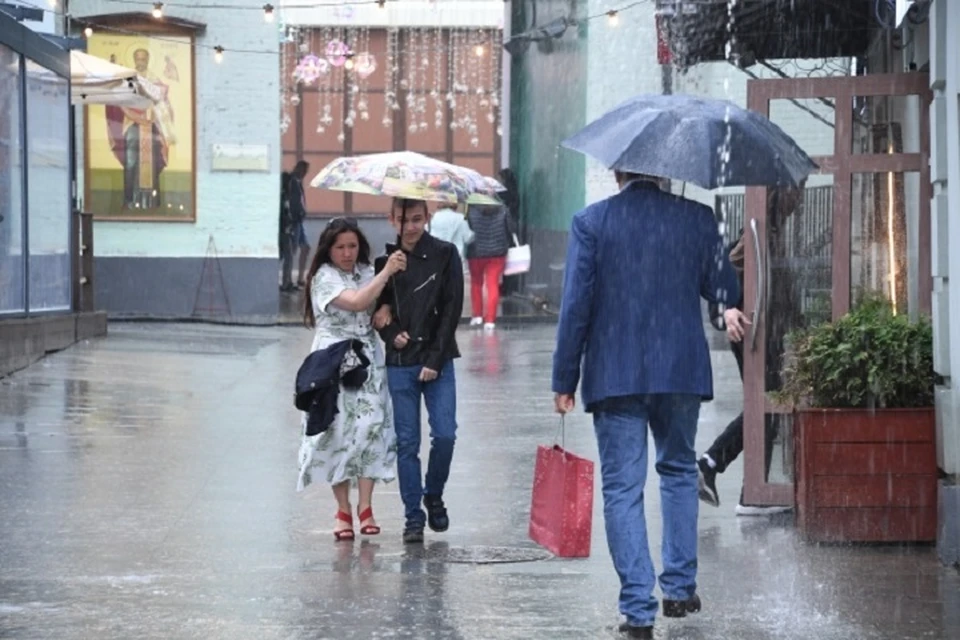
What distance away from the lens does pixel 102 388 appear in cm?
1547

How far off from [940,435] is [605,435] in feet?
7.03

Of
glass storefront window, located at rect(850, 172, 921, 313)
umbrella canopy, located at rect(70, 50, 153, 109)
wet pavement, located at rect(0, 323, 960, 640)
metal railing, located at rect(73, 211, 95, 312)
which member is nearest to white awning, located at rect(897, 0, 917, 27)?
glass storefront window, located at rect(850, 172, 921, 313)

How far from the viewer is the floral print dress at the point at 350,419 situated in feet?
29.7

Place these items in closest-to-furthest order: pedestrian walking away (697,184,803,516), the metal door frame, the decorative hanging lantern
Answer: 1. the metal door frame
2. pedestrian walking away (697,184,803,516)
3. the decorative hanging lantern

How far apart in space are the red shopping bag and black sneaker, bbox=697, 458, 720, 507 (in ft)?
8.17

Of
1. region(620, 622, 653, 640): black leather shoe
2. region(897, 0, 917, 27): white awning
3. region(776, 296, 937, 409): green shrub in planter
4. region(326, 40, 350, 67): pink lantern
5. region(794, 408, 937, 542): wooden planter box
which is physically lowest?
region(620, 622, 653, 640): black leather shoe

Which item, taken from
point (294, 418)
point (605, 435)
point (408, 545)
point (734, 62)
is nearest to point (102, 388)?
point (294, 418)

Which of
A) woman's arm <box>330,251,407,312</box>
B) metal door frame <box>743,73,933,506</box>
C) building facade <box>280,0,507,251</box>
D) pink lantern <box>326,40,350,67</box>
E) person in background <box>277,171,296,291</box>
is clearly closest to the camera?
woman's arm <box>330,251,407,312</box>

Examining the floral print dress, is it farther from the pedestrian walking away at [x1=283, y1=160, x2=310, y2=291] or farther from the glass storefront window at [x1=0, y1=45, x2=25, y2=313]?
the pedestrian walking away at [x1=283, y1=160, x2=310, y2=291]

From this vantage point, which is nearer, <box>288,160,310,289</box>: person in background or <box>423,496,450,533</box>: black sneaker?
<box>423,496,450,533</box>: black sneaker

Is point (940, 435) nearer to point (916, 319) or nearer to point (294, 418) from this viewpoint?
point (916, 319)

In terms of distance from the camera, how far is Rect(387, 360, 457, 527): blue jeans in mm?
8953

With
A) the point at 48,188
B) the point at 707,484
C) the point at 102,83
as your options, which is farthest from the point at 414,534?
the point at 102,83

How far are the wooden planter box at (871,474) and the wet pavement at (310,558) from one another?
117 millimetres
